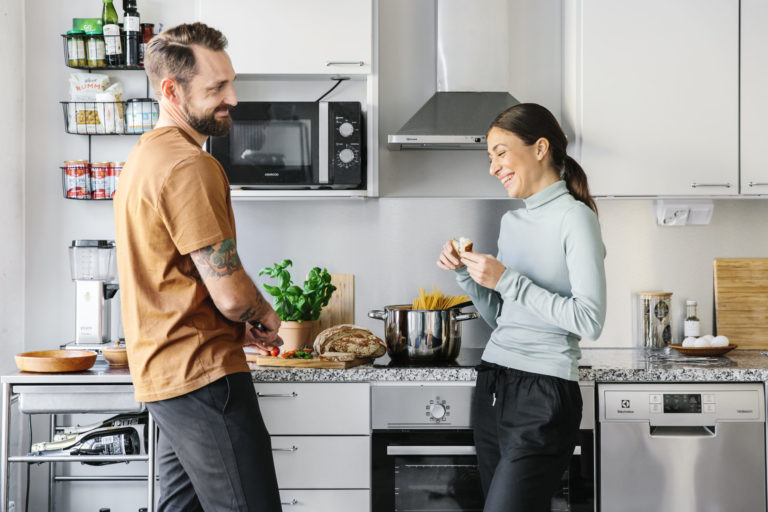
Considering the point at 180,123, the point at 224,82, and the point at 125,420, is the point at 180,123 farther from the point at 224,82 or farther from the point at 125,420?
the point at 125,420

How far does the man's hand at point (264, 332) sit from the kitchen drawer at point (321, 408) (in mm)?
764

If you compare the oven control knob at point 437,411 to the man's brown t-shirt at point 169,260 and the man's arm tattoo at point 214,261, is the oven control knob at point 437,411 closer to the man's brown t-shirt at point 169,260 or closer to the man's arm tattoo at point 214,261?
the man's brown t-shirt at point 169,260

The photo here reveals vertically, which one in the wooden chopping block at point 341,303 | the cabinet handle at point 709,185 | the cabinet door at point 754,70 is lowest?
the wooden chopping block at point 341,303

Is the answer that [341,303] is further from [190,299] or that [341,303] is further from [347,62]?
[190,299]

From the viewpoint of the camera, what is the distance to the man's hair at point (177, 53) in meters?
1.55

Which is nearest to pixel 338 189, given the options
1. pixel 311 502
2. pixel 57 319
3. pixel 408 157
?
pixel 408 157

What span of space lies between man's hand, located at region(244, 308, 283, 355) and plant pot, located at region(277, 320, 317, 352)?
39.3 inches

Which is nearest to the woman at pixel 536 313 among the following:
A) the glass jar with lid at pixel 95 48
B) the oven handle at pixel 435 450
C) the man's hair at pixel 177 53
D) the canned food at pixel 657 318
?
the oven handle at pixel 435 450

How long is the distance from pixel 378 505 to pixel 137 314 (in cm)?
129

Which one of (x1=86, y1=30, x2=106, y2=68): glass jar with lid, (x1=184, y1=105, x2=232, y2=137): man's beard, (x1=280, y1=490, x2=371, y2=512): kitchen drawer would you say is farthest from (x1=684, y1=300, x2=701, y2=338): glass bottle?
(x1=86, y1=30, x2=106, y2=68): glass jar with lid

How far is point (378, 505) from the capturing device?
2.48 metres

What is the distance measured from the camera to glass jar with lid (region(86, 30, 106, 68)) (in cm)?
301

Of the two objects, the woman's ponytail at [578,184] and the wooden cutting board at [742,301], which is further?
the wooden cutting board at [742,301]

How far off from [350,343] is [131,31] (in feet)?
5.08
